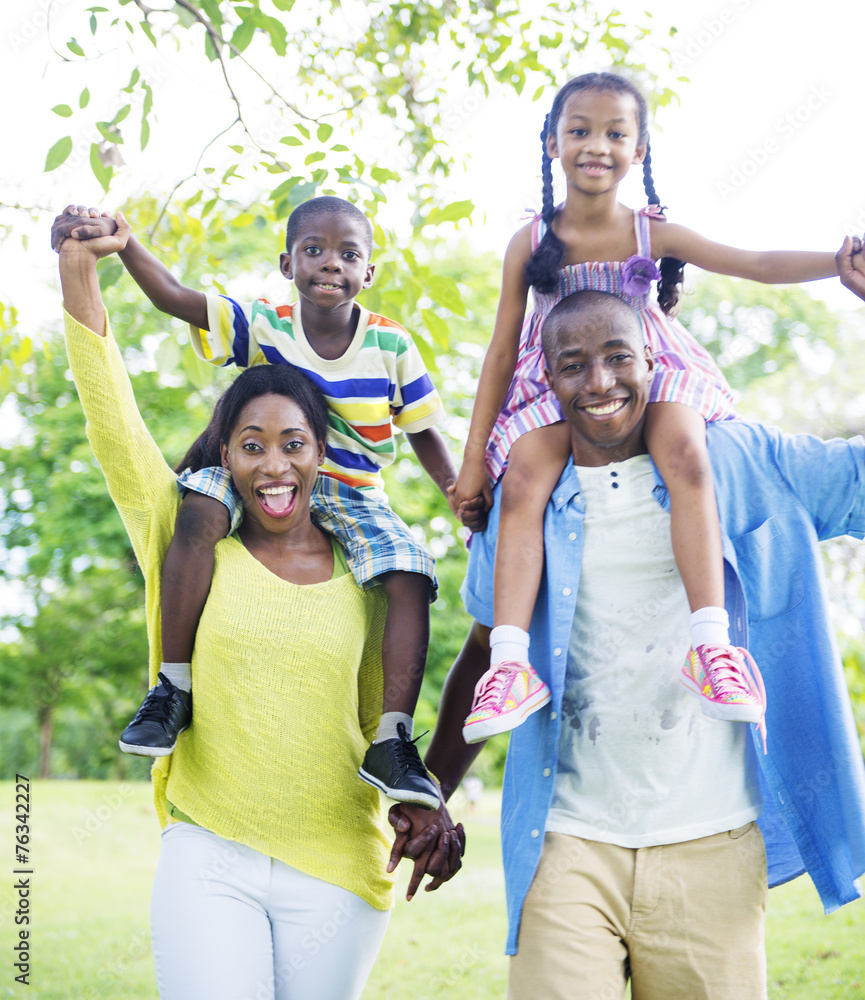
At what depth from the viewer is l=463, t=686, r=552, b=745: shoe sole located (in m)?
2.13

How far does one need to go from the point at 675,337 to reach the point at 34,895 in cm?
745

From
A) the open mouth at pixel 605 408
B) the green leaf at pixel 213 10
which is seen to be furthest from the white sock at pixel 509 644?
the green leaf at pixel 213 10

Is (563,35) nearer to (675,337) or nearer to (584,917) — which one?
(675,337)

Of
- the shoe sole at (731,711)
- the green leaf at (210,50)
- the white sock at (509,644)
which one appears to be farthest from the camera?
the green leaf at (210,50)

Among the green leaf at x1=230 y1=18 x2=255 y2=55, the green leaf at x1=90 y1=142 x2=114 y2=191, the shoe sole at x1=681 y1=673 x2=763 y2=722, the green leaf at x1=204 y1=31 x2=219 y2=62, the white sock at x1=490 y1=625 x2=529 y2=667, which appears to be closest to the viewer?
the shoe sole at x1=681 y1=673 x2=763 y2=722

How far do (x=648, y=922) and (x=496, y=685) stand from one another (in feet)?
1.98

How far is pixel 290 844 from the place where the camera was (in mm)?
2367

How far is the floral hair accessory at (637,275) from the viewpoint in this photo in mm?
2729

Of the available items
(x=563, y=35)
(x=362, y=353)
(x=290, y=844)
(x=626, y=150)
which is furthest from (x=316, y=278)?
(x=563, y=35)

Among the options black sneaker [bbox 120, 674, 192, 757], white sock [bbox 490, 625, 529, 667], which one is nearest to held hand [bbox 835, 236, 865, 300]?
white sock [bbox 490, 625, 529, 667]

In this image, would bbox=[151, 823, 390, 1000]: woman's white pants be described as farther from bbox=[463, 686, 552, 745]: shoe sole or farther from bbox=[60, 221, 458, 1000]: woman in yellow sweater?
bbox=[463, 686, 552, 745]: shoe sole

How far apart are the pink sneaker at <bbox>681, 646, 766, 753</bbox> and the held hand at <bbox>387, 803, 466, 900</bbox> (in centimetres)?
72

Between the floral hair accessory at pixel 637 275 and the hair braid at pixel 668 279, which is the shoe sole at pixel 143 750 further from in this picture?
the hair braid at pixel 668 279

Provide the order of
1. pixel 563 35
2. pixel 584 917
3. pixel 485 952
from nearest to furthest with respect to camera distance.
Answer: pixel 584 917 → pixel 563 35 → pixel 485 952
